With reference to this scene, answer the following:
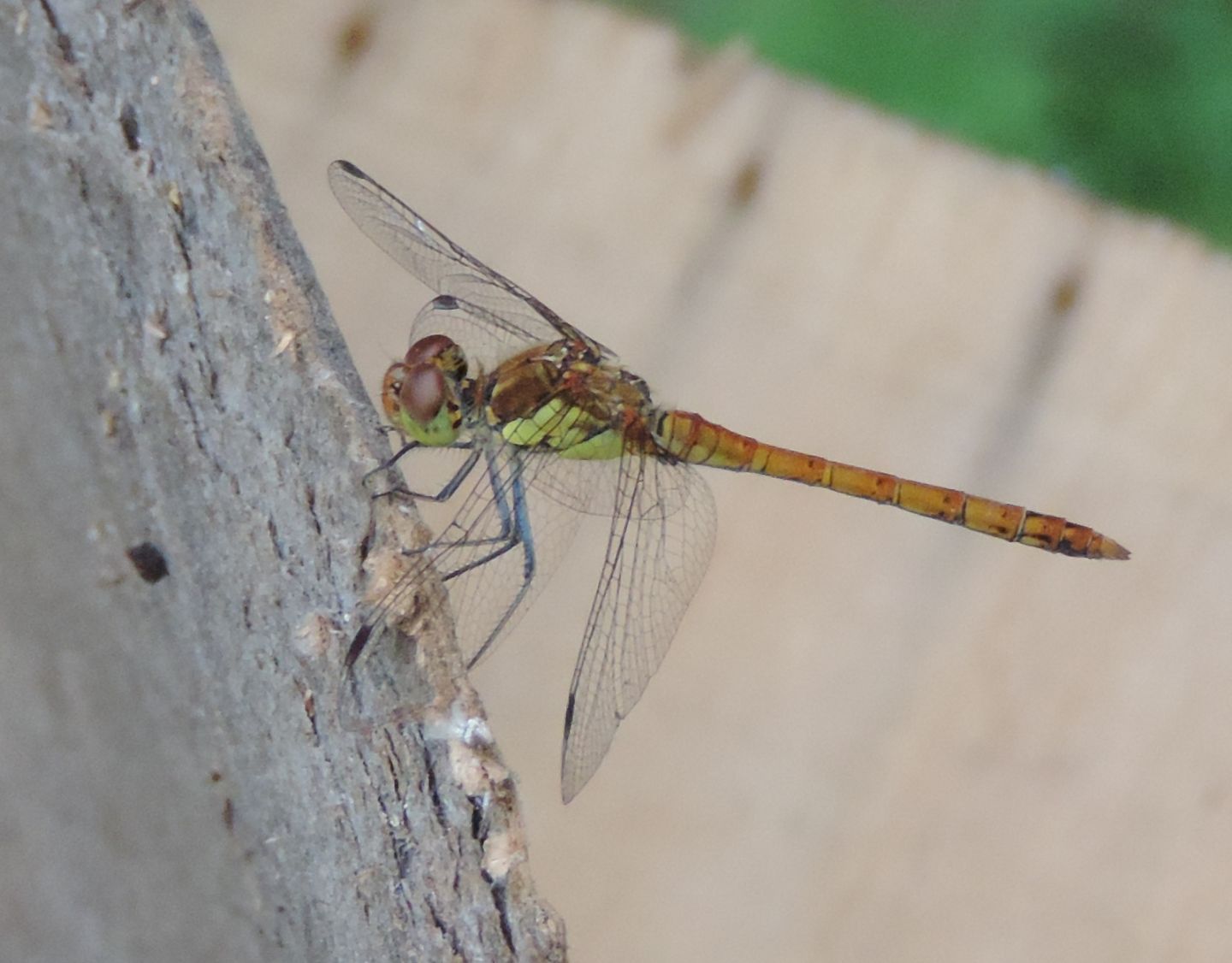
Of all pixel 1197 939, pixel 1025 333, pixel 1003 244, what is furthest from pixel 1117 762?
pixel 1003 244

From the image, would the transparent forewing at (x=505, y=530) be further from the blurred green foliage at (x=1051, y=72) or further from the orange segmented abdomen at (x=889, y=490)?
the blurred green foliage at (x=1051, y=72)

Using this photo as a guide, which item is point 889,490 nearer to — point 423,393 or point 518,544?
point 518,544

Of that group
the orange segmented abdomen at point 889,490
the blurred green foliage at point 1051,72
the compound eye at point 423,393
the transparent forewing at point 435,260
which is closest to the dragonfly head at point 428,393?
the compound eye at point 423,393

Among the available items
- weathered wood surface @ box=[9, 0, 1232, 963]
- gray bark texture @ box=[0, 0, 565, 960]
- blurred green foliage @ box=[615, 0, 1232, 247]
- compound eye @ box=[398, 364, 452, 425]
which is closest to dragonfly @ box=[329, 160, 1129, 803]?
compound eye @ box=[398, 364, 452, 425]

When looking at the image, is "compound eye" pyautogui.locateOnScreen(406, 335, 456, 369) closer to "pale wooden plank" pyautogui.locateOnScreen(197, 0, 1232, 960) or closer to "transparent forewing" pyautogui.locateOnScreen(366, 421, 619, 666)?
"transparent forewing" pyautogui.locateOnScreen(366, 421, 619, 666)

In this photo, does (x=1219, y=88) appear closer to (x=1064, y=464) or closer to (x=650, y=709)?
(x=1064, y=464)

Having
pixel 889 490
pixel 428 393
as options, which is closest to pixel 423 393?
pixel 428 393

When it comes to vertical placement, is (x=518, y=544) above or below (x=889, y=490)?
below
